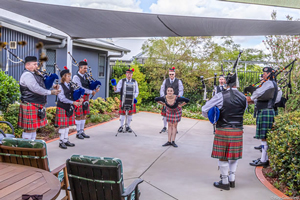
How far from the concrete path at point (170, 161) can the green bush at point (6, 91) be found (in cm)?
110

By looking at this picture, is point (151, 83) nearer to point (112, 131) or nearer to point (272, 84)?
point (112, 131)

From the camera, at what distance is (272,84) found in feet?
13.6

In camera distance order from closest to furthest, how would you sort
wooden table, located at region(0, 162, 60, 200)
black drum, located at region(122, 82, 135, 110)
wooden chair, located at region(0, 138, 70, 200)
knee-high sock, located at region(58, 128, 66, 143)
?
1. wooden table, located at region(0, 162, 60, 200)
2. wooden chair, located at region(0, 138, 70, 200)
3. knee-high sock, located at region(58, 128, 66, 143)
4. black drum, located at region(122, 82, 135, 110)

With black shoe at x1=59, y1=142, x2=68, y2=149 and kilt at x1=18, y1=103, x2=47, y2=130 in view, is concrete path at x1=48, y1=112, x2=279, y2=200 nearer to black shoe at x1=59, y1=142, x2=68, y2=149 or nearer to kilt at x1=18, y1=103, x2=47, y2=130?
black shoe at x1=59, y1=142, x2=68, y2=149

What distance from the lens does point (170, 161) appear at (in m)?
4.59

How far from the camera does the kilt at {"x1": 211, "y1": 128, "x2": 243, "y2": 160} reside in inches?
130

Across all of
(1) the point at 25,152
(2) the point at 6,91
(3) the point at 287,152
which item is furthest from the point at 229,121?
(2) the point at 6,91

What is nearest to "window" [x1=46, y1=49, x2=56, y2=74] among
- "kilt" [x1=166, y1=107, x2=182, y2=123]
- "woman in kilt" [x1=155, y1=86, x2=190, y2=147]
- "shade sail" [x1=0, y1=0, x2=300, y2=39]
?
"shade sail" [x1=0, y1=0, x2=300, y2=39]

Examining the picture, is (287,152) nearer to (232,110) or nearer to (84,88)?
(232,110)

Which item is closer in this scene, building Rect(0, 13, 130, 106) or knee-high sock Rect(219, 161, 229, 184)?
knee-high sock Rect(219, 161, 229, 184)

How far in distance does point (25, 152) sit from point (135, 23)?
2.83 meters

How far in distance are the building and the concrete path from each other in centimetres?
212

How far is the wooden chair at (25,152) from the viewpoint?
2.38 meters

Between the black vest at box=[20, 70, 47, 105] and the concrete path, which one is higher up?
the black vest at box=[20, 70, 47, 105]
